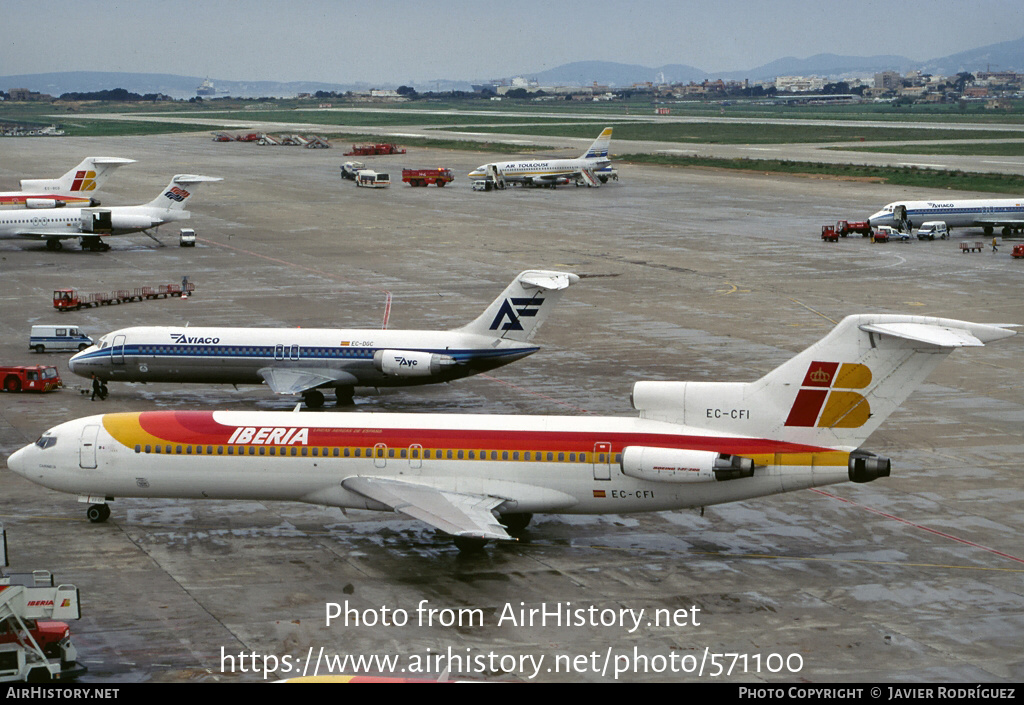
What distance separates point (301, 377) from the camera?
44.6 m

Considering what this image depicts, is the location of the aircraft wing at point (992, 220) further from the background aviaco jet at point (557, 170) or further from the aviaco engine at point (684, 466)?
the aviaco engine at point (684, 466)

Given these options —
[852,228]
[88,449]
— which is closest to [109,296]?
[88,449]

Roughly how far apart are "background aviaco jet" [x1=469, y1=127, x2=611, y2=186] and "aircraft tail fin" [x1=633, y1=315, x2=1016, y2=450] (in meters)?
101

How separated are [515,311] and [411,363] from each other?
4138 mm

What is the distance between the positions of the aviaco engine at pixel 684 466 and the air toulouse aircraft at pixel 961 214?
6846 centimetres

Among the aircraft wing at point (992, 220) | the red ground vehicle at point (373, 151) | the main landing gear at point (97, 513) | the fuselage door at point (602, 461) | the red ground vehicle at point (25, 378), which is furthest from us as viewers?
the red ground vehicle at point (373, 151)

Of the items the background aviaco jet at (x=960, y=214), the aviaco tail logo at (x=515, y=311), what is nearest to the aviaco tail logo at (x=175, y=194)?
the aviaco tail logo at (x=515, y=311)

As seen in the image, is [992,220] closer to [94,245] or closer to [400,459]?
[94,245]

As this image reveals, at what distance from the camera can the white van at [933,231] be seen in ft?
301

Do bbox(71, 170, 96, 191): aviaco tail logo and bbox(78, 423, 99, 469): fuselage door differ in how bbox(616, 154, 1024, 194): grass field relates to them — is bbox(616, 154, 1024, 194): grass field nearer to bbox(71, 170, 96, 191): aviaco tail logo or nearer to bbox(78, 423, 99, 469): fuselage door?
bbox(71, 170, 96, 191): aviaco tail logo

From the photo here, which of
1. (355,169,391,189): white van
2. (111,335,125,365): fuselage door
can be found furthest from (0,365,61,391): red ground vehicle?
(355,169,391,189): white van

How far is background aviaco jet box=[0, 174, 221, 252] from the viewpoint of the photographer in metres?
86.4

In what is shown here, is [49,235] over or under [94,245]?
over
